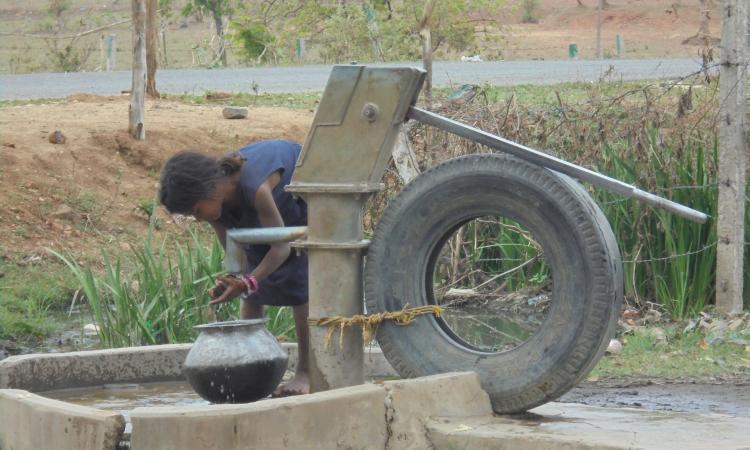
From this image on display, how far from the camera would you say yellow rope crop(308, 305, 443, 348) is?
195 inches

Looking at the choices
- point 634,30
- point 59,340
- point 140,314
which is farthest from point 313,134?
point 634,30

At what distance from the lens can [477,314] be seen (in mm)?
9367

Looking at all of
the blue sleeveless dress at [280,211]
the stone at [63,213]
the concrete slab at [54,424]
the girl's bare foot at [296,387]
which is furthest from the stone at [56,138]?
the concrete slab at [54,424]

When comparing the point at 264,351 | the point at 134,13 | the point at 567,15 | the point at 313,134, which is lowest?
the point at 264,351

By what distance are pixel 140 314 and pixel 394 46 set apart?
21.7 metres

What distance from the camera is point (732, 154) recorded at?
779 cm

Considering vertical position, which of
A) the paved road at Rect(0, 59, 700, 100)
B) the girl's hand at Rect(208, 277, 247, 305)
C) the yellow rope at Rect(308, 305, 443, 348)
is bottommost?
the yellow rope at Rect(308, 305, 443, 348)

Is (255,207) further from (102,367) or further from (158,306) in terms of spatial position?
(158,306)

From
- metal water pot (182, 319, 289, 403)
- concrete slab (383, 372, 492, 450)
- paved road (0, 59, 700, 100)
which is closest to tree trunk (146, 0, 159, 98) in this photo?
paved road (0, 59, 700, 100)

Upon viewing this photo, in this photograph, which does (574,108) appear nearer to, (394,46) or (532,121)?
(532,121)

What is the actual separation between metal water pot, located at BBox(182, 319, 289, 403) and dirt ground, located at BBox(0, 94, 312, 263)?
6.15m

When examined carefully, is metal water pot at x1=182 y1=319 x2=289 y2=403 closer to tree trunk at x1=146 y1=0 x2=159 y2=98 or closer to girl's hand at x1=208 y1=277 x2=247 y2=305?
girl's hand at x1=208 y1=277 x2=247 y2=305

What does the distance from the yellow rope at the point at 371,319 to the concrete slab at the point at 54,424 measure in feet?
2.93

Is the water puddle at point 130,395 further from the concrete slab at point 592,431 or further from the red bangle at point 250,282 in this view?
the concrete slab at point 592,431
